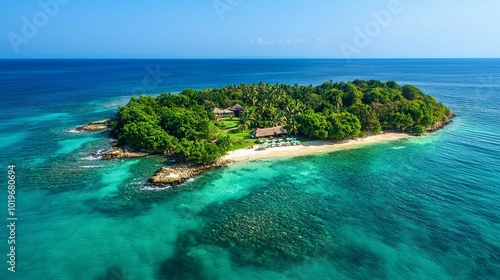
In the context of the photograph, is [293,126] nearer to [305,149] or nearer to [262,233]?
[305,149]

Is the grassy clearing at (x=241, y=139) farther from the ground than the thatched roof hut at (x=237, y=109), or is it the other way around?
the thatched roof hut at (x=237, y=109)

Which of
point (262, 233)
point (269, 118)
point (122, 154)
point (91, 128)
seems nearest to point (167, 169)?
point (122, 154)

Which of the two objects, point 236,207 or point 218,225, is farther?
point 236,207

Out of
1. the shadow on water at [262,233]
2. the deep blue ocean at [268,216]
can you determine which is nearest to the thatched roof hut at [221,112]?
the deep blue ocean at [268,216]

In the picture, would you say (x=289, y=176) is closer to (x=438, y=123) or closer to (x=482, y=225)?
(x=482, y=225)

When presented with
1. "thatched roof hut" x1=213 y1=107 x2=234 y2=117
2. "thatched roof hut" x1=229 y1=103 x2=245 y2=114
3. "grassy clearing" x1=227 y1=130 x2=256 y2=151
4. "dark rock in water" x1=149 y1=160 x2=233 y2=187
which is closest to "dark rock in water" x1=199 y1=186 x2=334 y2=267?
"dark rock in water" x1=149 y1=160 x2=233 y2=187

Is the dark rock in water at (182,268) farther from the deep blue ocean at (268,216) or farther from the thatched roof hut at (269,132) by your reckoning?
the thatched roof hut at (269,132)

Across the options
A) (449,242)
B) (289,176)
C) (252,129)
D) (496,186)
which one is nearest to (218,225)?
(289,176)
